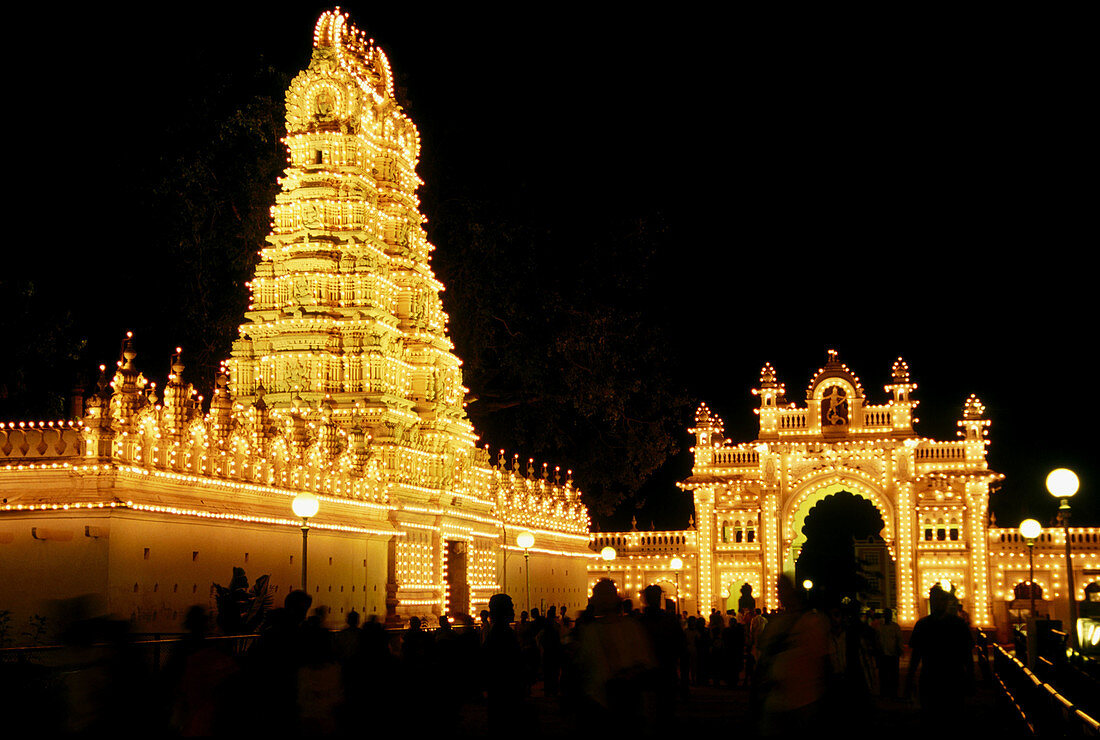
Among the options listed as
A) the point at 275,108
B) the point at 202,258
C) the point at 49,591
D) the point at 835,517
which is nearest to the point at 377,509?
the point at 49,591

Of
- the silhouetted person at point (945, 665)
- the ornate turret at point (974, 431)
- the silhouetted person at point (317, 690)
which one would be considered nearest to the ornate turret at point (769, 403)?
the ornate turret at point (974, 431)

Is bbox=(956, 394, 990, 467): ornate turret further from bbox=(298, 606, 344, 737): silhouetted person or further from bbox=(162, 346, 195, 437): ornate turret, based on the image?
bbox=(298, 606, 344, 737): silhouetted person

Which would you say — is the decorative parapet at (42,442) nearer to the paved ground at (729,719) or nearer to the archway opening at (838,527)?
the paved ground at (729,719)

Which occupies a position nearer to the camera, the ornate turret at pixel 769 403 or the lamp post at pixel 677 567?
the lamp post at pixel 677 567

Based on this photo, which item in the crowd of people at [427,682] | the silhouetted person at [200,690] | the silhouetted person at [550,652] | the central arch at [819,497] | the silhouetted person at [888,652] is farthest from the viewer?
the central arch at [819,497]

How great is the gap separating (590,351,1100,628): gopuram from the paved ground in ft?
66.5

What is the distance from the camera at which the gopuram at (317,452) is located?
63.3ft

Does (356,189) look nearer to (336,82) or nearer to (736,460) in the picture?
(336,82)

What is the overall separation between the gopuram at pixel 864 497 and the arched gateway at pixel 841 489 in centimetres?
3

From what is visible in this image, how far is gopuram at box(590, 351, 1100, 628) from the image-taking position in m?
43.1

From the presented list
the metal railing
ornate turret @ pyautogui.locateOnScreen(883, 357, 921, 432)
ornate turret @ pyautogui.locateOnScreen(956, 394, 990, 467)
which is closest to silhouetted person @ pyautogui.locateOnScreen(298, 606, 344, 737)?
the metal railing

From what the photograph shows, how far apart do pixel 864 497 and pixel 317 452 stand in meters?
24.5

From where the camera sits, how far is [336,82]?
30422mm

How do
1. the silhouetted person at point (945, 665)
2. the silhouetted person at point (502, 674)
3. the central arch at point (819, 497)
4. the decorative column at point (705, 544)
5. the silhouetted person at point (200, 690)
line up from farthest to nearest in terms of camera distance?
the decorative column at point (705, 544) < the central arch at point (819, 497) < the silhouetted person at point (945, 665) < the silhouetted person at point (502, 674) < the silhouetted person at point (200, 690)
